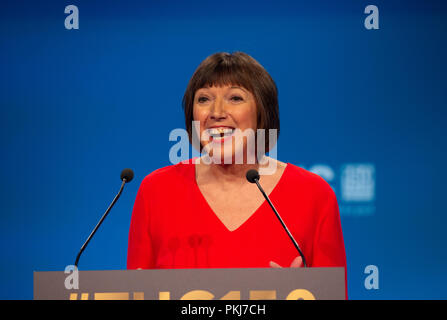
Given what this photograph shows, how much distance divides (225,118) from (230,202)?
0.33 m

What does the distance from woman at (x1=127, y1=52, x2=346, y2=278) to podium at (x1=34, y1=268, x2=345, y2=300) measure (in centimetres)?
56

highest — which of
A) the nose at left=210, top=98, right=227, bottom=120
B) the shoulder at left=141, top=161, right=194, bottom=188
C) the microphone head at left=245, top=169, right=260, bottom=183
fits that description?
the nose at left=210, top=98, right=227, bottom=120

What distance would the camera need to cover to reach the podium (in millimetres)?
1364

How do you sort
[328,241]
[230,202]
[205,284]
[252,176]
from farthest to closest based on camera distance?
1. [230,202]
2. [328,241]
3. [252,176]
4. [205,284]

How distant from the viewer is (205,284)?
138 centimetres

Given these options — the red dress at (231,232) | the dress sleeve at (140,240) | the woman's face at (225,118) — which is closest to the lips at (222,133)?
the woman's face at (225,118)

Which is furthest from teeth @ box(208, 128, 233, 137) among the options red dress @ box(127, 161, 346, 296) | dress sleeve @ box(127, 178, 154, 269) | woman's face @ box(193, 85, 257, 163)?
dress sleeve @ box(127, 178, 154, 269)

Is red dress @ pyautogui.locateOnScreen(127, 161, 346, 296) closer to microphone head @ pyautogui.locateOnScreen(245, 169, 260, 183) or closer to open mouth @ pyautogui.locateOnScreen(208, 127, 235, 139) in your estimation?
open mouth @ pyautogui.locateOnScreen(208, 127, 235, 139)

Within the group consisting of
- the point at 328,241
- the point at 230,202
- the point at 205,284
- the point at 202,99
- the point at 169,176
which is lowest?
the point at 205,284

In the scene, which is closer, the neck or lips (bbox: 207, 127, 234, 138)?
lips (bbox: 207, 127, 234, 138)

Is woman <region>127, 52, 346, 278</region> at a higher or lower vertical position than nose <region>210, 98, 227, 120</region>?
lower

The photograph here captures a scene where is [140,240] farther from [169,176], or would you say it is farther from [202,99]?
[202,99]

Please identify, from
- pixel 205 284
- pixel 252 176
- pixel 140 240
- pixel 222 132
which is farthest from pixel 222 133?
pixel 205 284

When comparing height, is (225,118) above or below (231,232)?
above
